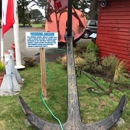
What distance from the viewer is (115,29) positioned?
270 inches

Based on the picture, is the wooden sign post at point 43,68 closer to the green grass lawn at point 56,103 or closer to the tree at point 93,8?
the green grass lawn at point 56,103

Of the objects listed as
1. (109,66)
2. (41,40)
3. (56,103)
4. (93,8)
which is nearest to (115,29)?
(109,66)

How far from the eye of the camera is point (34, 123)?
2.78 m

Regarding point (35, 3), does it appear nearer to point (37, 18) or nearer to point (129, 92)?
point (37, 18)

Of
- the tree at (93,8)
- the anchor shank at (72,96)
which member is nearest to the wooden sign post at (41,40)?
the anchor shank at (72,96)

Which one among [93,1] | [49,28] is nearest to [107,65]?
[49,28]

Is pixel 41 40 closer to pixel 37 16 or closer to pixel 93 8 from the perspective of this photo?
pixel 93 8

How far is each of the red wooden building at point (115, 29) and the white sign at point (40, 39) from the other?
3324 millimetres

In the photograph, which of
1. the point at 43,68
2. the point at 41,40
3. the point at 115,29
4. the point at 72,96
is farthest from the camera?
the point at 115,29

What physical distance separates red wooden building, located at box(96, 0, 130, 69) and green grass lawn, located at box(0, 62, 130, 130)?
5.66ft

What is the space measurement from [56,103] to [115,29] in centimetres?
394

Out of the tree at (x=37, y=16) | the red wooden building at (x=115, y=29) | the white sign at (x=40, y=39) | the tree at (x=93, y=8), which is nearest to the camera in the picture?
the white sign at (x=40, y=39)

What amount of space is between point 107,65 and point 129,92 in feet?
5.27

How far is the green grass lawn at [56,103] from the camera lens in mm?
3418
